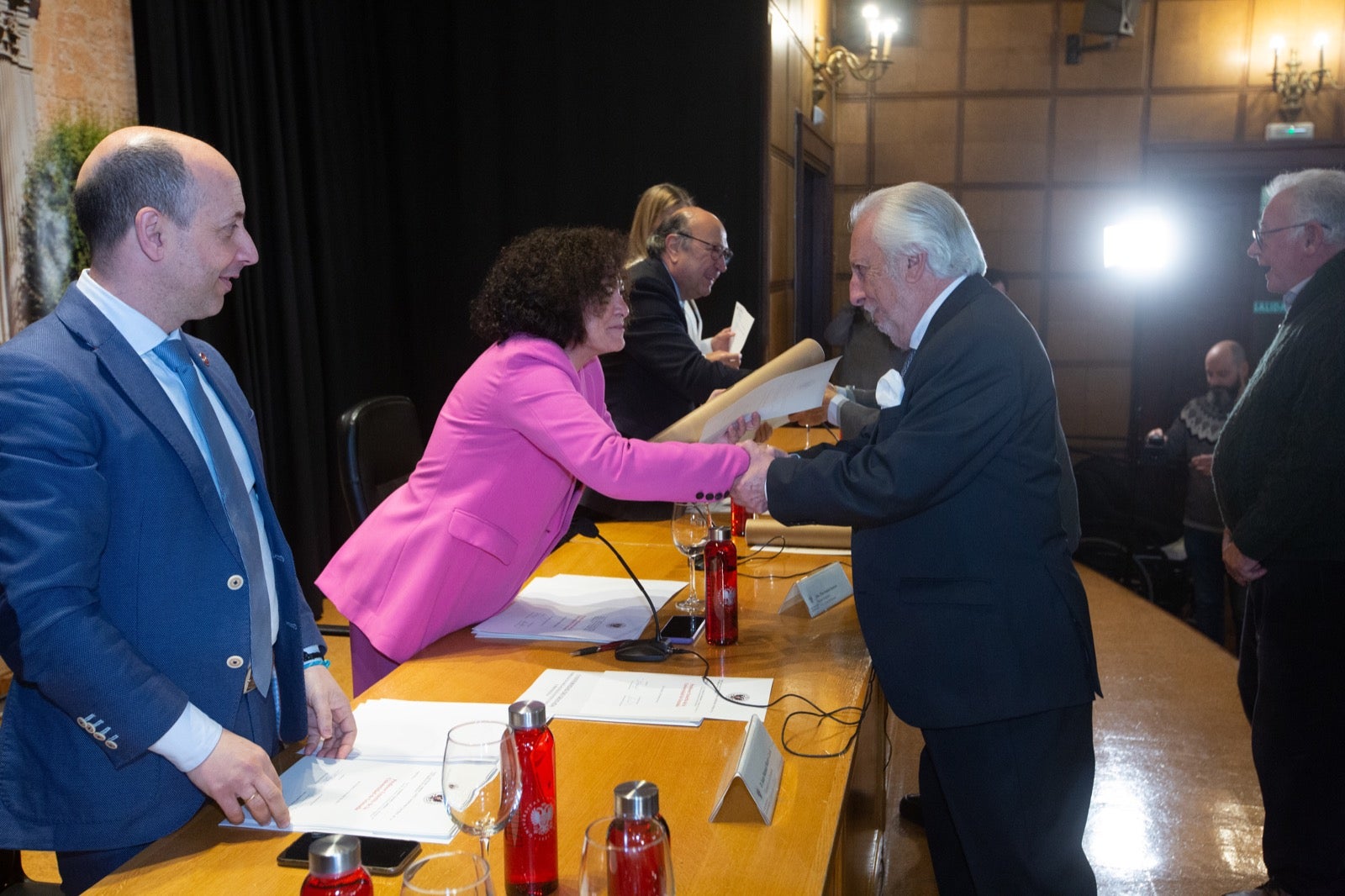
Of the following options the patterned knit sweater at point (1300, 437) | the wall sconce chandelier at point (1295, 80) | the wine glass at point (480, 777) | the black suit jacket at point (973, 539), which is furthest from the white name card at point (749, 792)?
the wall sconce chandelier at point (1295, 80)

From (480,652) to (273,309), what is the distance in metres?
3.31

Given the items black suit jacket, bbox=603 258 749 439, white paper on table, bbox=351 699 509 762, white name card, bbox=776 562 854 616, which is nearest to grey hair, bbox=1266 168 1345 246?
white name card, bbox=776 562 854 616

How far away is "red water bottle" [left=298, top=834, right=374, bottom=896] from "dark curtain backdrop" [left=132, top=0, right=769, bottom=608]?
13.1 feet

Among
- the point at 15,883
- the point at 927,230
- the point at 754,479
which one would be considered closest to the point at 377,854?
A: the point at 15,883

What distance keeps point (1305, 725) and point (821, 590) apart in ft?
3.95

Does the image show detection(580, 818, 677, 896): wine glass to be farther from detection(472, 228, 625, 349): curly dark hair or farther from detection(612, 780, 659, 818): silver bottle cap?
detection(472, 228, 625, 349): curly dark hair

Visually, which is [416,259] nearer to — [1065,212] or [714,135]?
[714,135]

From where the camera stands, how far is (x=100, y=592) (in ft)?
4.36

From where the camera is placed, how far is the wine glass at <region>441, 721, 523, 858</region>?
1105mm

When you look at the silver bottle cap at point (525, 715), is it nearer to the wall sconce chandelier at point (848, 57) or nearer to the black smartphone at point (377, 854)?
the black smartphone at point (377, 854)

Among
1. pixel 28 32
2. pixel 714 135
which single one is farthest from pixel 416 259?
pixel 28 32

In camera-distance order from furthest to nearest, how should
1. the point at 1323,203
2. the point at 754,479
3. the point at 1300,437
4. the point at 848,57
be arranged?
the point at 848,57 → the point at 1323,203 → the point at 1300,437 → the point at 754,479

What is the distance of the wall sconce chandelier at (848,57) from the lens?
7.13 meters

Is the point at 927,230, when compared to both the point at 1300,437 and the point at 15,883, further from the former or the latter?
the point at 15,883
